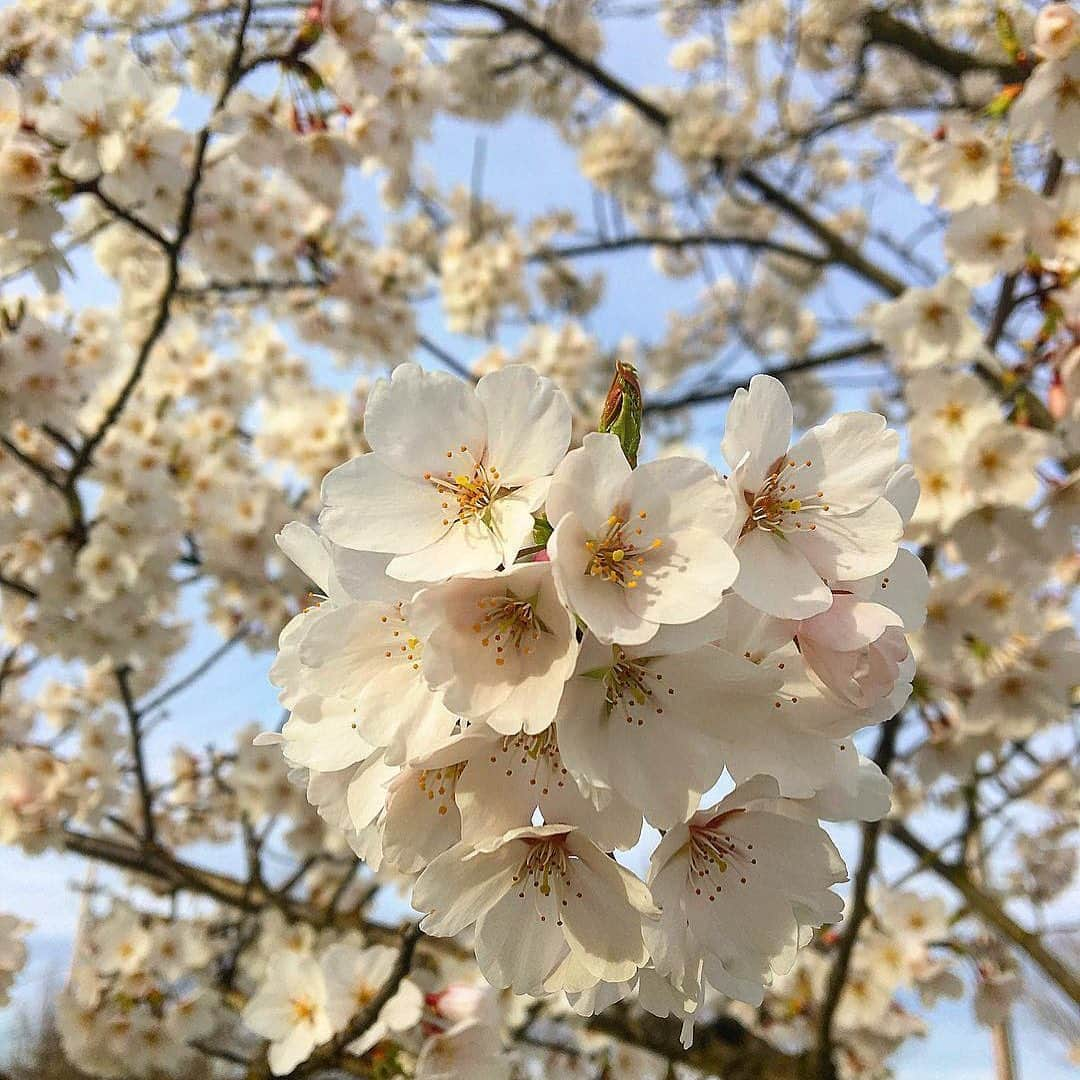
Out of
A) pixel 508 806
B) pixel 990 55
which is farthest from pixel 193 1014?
pixel 990 55

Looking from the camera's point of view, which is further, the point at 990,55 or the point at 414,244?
the point at 414,244

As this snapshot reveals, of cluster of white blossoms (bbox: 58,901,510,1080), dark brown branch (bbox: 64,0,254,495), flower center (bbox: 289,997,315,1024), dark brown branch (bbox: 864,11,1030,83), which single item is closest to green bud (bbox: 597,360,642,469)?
Answer: cluster of white blossoms (bbox: 58,901,510,1080)

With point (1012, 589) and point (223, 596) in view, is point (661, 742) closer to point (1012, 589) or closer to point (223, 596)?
point (1012, 589)

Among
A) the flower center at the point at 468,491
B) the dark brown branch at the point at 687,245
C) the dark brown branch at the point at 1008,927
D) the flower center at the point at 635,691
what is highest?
the dark brown branch at the point at 687,245

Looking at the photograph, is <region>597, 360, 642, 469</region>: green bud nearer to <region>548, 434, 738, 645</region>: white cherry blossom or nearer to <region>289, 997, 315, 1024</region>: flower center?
<region>548, 434, 738, 645</region>: white cherry blossom

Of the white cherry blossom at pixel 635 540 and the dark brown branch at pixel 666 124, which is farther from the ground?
the dark brown branch at pixel 666 124

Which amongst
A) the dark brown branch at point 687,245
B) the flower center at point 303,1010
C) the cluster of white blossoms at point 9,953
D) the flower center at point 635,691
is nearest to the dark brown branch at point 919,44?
the dark brown branch at point 687,245

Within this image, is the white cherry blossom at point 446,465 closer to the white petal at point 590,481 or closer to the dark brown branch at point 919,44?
Result: the white petal at point 590,481

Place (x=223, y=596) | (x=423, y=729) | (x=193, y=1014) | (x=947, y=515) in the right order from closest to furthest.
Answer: (x=423, y=729)
(x=947, y=515)
(x=193, y=1014)
(x=223, y=596)
